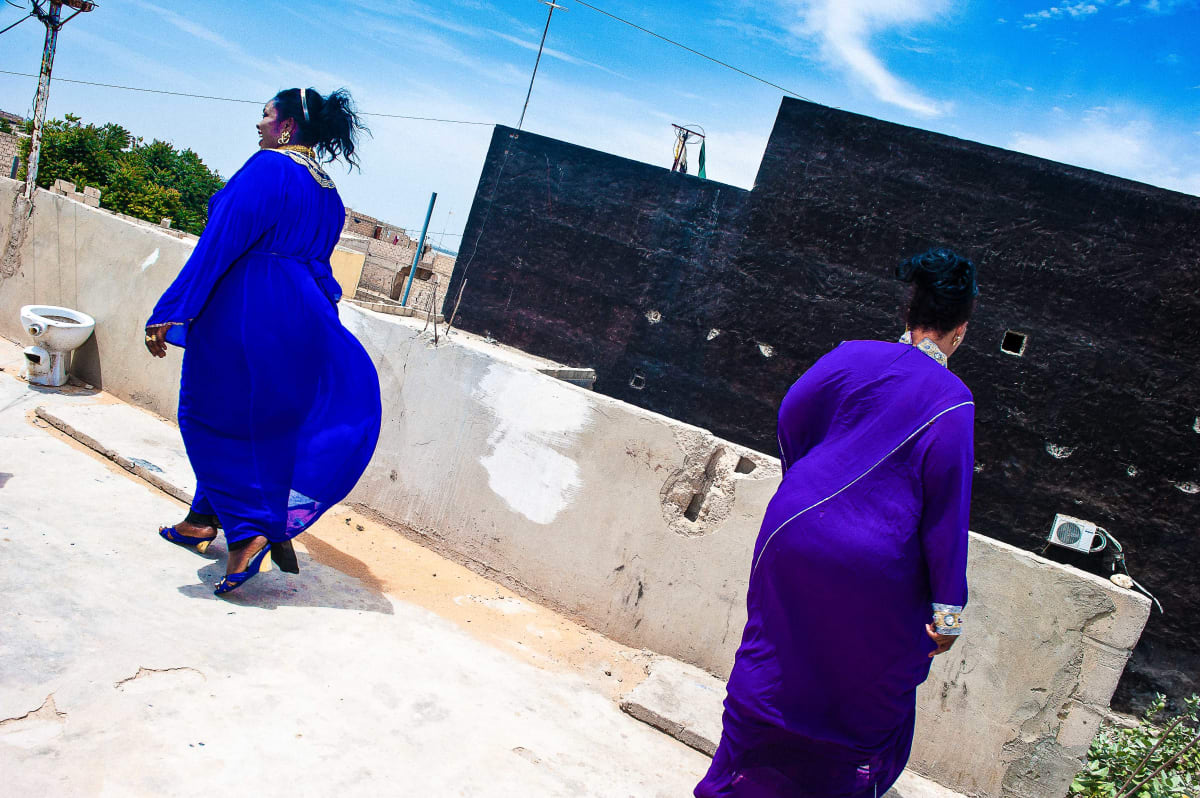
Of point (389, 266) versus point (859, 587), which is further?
point (389, 266)

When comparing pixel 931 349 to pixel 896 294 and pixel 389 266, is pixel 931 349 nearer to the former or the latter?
pixel 896 294

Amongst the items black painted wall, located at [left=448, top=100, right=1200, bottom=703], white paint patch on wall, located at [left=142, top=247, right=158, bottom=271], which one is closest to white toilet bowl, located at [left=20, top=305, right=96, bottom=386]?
white paint patch on wall, located at [left=142, top=247, right=158, bottom=271]

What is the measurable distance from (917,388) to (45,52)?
1612 centimetres

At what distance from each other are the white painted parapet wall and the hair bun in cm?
87

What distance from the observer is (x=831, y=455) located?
1829 mm

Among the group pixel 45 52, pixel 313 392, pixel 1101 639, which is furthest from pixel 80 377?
pixel 45 52

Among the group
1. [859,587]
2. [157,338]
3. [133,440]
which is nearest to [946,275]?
[859,587]

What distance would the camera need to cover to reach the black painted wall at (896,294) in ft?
39.5

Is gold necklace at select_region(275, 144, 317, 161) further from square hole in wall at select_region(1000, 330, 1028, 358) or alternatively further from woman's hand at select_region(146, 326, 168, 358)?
square hole in wall at select_region(1000, 330, 1028, 358)

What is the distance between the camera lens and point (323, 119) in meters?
3.29

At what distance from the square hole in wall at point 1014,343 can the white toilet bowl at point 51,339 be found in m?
12.5

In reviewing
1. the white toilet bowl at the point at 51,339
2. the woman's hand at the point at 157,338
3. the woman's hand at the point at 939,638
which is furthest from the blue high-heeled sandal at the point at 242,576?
the white toilet bowl at the point at 51,339

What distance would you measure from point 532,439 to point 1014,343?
11.5 meters

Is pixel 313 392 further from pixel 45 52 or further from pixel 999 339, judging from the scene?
pixel 45 52
